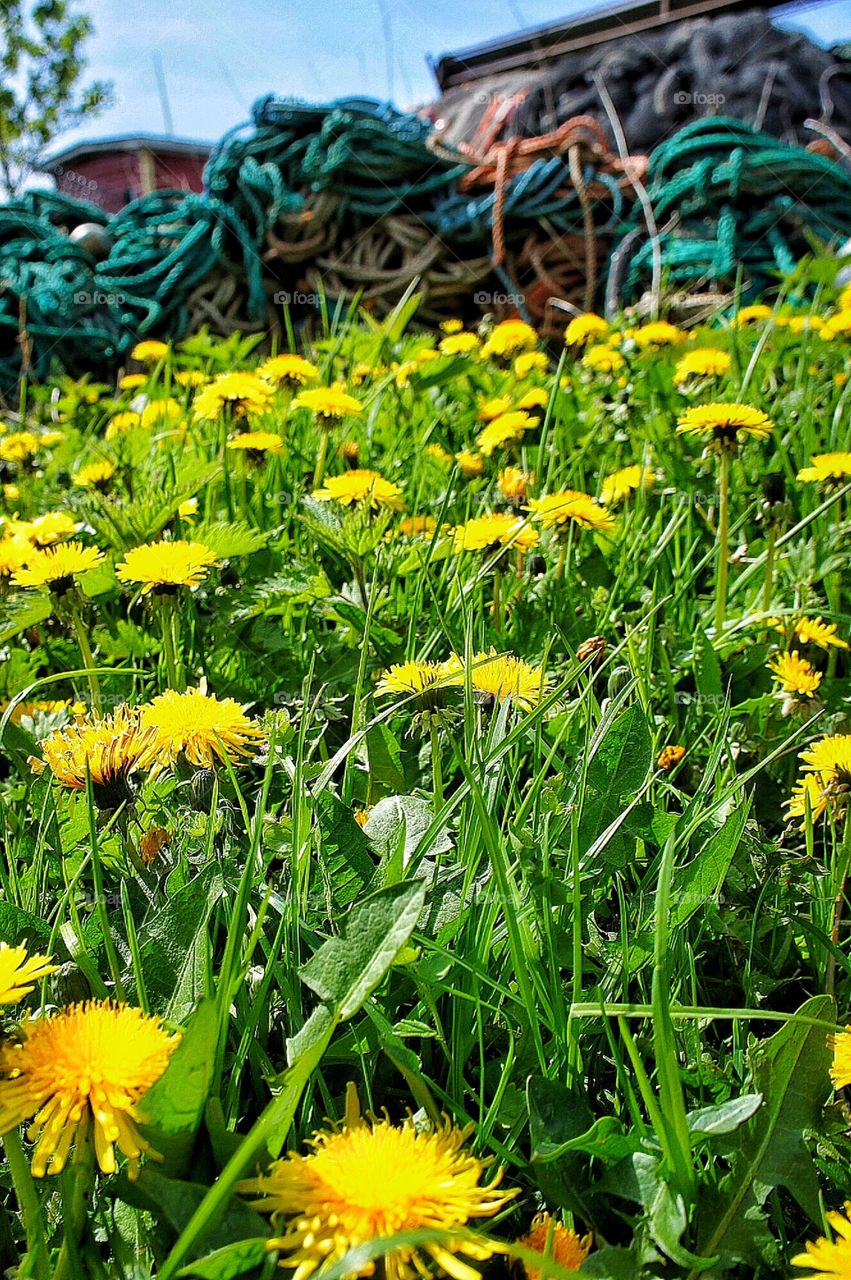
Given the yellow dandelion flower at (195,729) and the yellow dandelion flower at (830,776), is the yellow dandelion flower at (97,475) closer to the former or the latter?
the yellow dandelion flower at (195,729)

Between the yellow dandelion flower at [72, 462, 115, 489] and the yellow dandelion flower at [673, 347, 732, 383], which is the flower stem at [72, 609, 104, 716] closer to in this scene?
the yellow dandelion flower at [72, 462, 115, 489]

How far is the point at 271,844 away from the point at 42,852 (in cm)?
17

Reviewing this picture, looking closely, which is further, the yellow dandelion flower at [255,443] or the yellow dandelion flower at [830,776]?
the yellow dandelion flower at [255,443]

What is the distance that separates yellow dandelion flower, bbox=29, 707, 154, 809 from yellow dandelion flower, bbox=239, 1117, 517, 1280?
1.09ft

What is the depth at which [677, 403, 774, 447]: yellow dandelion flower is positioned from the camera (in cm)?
122

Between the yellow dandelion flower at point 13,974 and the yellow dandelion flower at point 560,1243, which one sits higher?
the yellow dandelion flower at point 13,974

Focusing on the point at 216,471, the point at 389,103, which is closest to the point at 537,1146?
the point at 216,471

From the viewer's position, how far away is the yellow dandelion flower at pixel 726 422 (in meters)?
1.22

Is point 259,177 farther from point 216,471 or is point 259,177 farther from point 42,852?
point 42,852

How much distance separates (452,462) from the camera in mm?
1744

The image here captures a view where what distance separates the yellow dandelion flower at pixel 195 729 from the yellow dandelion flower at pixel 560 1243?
0.39 m

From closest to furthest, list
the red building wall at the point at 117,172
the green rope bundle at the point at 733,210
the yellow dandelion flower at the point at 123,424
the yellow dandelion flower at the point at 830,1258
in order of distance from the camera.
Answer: the yellow dandelion flower at the point at 830,1258
the yellow dandelion flower at the point at 123,424
the green rope bundle at the point at 733,210
the red building wall at the point at 117,172

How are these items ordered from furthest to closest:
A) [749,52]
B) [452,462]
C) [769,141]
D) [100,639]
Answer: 1. [749,52]
2. [769,141]
3. [452,462]
4. [100,639]

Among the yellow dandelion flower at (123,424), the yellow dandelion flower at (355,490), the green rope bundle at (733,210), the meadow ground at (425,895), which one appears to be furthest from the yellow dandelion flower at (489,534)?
the green rope bundle at (733,210)
